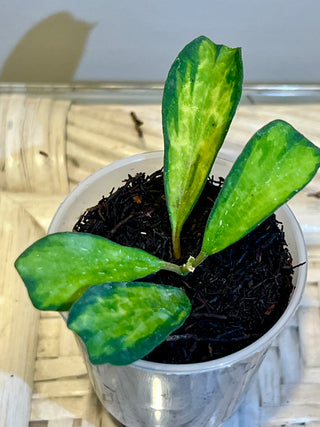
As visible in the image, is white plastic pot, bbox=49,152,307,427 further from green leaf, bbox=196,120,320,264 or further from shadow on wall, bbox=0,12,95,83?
shadow on wall, bbox=0,12,95,83

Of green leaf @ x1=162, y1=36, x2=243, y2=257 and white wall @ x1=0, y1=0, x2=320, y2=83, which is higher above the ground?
white wall @ x1=0, y1=0, x2=320, y2=83

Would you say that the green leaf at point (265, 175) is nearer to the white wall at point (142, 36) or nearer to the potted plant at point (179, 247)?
the potted plant at point (179, 247)

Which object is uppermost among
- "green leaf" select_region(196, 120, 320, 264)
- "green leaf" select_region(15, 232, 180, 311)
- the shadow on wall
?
the shadow on wall

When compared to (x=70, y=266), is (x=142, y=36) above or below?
above

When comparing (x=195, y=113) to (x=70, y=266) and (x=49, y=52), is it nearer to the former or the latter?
(x=70, y=266)

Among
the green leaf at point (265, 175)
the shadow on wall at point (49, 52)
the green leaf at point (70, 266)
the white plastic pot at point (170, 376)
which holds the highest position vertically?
the shadow on wall at point (49, 52)

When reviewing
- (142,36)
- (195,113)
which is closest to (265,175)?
(195,113)

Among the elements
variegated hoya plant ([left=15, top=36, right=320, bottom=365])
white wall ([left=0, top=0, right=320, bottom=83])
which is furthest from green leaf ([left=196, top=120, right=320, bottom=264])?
white wall ([left=0, top=0, right=320, bottom=83])

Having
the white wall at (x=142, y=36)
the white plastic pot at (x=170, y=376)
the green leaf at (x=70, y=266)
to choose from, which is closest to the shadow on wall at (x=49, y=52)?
the white wall at (x=142, y=36)
